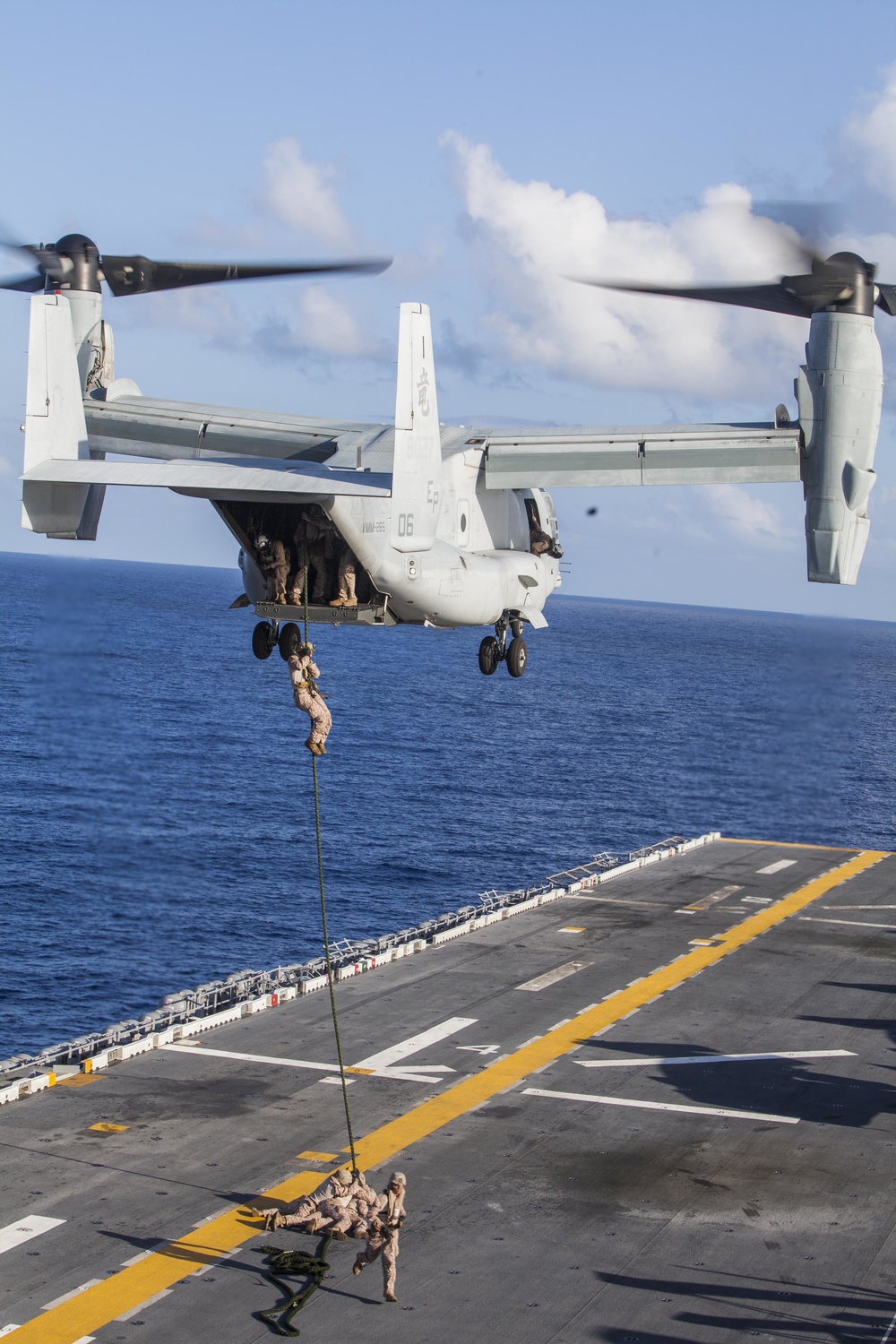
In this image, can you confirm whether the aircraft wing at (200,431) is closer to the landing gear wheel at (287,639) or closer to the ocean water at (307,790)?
the landing gear wheel at (287,639)

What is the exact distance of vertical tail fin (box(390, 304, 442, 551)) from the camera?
19.9 m

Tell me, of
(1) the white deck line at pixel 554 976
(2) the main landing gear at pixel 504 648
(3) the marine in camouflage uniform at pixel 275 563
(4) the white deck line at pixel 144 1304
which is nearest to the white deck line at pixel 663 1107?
(1) the white deck line at pixel 554 976

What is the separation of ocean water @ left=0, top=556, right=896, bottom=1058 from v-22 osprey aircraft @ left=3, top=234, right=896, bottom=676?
17.1 ft

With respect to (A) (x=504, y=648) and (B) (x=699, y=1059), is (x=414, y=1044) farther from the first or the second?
(A) (x=504, y=648)

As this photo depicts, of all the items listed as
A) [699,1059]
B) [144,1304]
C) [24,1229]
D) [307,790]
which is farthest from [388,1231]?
[307,790]

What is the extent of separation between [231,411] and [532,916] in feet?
99.6

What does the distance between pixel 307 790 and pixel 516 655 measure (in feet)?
184

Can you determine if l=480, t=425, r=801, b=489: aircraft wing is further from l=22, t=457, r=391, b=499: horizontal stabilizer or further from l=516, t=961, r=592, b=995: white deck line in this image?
l=516, t=961, r=592, b=995: white deck line

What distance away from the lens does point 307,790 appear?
8212cm

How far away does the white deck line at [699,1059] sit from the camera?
113 ft

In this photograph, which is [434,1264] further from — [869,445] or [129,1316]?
[869,445]

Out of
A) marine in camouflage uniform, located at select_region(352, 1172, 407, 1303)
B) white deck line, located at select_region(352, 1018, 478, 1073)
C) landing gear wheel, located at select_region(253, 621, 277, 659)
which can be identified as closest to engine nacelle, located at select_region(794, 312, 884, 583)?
landing gear wheel, located at select_region(253, 621, 277, 659)

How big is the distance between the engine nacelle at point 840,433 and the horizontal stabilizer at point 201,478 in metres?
7.00

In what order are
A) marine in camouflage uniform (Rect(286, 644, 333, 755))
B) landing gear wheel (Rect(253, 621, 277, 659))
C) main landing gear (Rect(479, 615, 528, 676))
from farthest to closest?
main landing gear (Rect(479, 615, 528, 676)) < landing gear wheel (Rect(253, 621, 277, 659)) < marine in camouflage uniform (Rect(286, 644, 333, 755))
